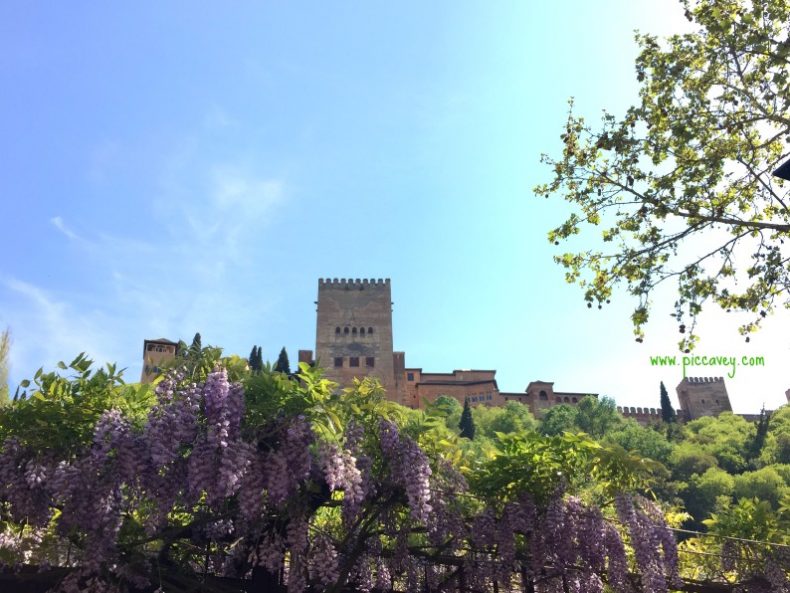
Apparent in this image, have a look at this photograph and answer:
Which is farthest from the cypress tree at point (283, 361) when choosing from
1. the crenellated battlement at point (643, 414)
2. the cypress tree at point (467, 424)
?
the crenellated battlement at point (643, 414)

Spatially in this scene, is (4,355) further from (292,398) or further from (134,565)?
(292,398)

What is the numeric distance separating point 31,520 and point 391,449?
3.71m

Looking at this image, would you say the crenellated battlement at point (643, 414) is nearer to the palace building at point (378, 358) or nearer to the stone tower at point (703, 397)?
the palace building at point (378, 358)

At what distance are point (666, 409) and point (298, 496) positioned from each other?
8811 centimetres

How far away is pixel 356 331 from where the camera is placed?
74375 mm

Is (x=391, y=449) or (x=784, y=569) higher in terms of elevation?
(x=391, y=449)

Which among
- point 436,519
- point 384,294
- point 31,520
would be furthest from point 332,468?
point 384,294

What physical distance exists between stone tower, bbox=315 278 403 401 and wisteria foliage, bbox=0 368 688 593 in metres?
62.2

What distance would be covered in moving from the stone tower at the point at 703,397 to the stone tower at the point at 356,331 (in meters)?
48.5

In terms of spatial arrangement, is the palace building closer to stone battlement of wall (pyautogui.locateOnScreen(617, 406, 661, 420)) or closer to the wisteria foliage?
stone battlement of wall (pyautogui.locateOnScreen(617, 406, 661, 420))

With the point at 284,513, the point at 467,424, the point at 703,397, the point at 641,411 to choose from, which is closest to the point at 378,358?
the point at 467,424

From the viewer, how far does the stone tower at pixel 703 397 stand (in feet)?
303

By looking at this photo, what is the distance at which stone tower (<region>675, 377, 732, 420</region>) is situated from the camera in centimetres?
9238

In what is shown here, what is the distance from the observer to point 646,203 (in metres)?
9.80
